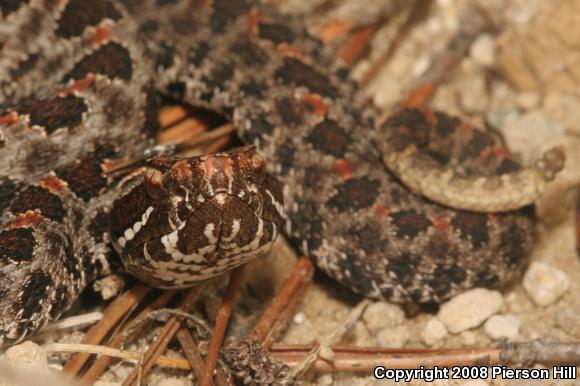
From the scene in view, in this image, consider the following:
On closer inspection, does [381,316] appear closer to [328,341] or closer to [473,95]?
[328,341]

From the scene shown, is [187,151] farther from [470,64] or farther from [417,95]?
[470,64]

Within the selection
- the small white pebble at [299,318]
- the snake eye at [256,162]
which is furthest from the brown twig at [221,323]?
the snake eye at [256,162]

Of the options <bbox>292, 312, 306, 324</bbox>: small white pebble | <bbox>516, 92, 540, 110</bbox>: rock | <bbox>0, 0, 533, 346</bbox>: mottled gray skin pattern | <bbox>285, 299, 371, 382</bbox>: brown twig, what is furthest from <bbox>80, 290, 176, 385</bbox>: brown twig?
<bbox>516, 92, 540, 110</bbox>: rock

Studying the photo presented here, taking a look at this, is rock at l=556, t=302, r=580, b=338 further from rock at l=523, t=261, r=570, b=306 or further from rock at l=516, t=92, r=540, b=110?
rock at l=516, t=92, r=540, b=110

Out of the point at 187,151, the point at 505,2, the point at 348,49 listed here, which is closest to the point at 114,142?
the point at 187,151

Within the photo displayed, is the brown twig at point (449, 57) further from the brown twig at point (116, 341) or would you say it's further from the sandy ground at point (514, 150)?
the brown twig at point (116, 341)
